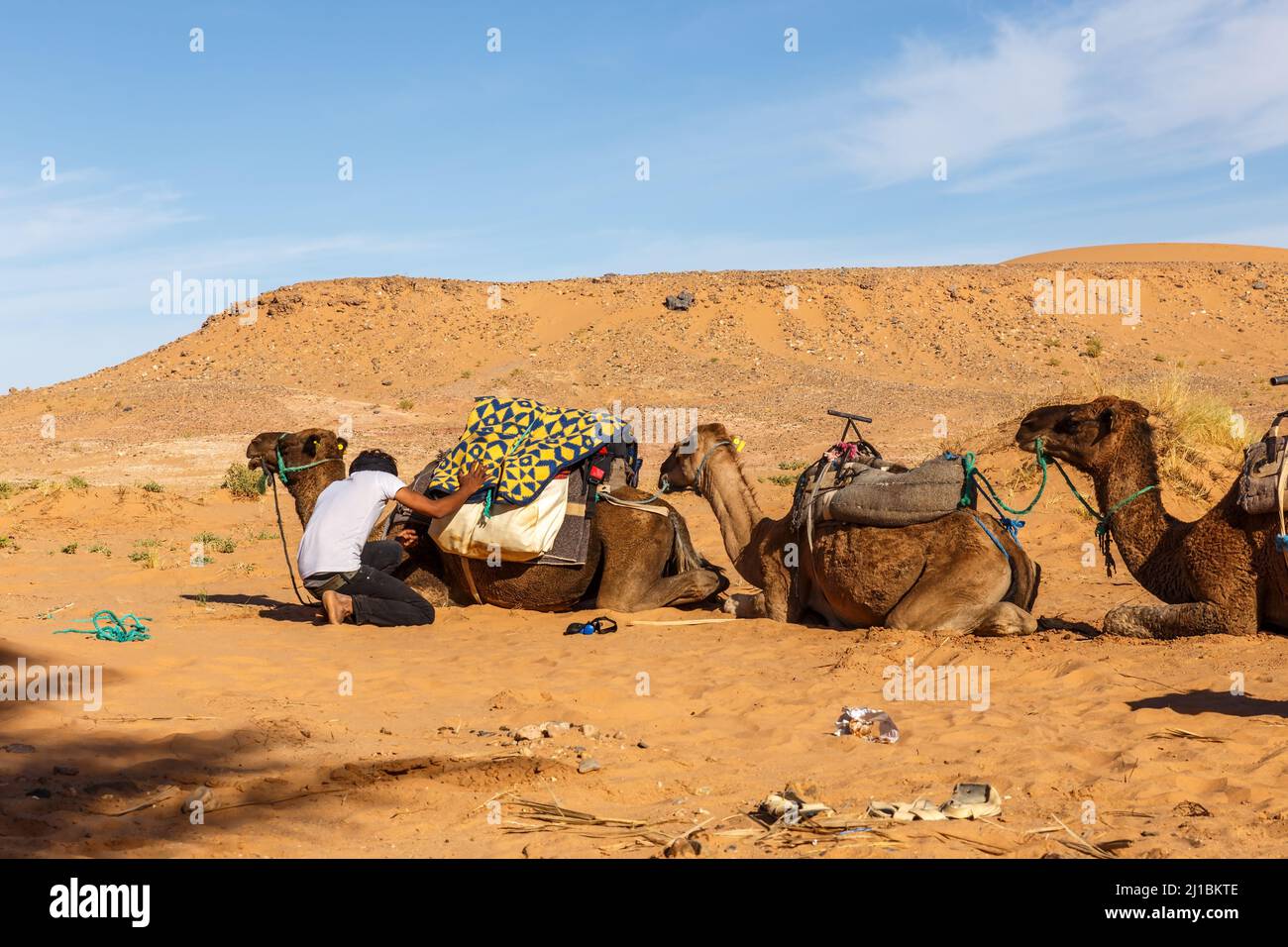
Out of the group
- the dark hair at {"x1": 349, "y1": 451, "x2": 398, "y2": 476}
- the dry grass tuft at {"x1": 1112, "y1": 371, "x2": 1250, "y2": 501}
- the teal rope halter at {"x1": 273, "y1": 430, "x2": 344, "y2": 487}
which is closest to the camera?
the dark hair at {"x1": 349, "y1": 451, "x2": 398, "y2": 476}

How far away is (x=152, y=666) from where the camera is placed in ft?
23.8

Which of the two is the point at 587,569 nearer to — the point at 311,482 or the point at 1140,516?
the point at 311,482

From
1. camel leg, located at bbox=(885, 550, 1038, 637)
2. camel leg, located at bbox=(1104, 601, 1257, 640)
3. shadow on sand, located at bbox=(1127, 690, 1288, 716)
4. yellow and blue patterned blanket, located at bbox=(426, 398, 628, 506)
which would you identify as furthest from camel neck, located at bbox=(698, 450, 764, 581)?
shadow on sand, located at bbox=(1127, 690, 1288, 716)

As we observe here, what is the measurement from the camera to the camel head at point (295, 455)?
1022cm

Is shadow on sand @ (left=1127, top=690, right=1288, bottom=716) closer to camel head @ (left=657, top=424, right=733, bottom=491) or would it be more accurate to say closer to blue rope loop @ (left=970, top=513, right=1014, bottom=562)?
blue rope loop @ (left=970, top=513, right=1014, bottom=562)

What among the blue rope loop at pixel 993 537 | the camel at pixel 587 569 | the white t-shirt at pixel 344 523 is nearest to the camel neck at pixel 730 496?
the camel at pixel 587 569

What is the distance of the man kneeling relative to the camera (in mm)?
9266

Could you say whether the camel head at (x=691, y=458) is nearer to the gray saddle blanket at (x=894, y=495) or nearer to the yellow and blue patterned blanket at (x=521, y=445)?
the yellow and blue patterned blanket at (x=521, y=445)

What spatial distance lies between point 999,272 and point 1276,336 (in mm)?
11626

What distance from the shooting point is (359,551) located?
938cm

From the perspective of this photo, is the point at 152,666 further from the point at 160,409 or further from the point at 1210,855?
the point at 160,409

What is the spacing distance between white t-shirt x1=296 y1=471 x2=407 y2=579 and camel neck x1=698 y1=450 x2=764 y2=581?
242cm

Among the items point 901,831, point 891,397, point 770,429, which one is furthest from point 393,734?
point 891,397

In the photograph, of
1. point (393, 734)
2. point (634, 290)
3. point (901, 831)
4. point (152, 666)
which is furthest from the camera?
point (634, 290)
